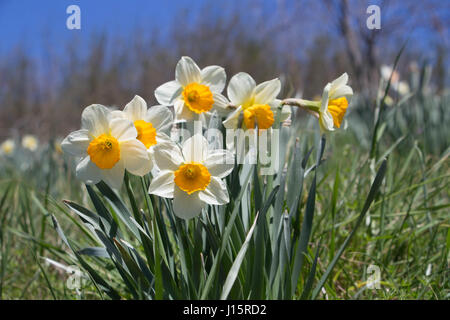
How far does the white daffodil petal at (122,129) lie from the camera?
0.74 metres

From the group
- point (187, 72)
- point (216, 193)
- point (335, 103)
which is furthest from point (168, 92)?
point (335, 103)

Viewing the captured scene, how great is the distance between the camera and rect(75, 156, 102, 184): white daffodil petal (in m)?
0.75

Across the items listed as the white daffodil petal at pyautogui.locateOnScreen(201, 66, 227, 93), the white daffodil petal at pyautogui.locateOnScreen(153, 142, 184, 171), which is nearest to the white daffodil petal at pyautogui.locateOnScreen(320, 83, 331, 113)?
the white daffodil petal at pyautogui.locateOnScreen(201, 66, 227, 93)

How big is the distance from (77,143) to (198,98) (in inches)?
10.5

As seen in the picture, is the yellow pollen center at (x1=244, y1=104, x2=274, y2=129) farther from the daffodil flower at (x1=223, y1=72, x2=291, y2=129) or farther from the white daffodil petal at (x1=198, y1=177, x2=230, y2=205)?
the white daffodil petal at (x1=198, y1=177, x2=230, y2=205)

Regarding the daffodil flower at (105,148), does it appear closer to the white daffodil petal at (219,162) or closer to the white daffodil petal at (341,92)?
the white daffodil petal at (219,162)

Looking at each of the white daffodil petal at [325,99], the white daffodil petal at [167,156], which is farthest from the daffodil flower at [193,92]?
the white daffodil petal at [325,99]

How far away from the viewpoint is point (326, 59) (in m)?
9.98

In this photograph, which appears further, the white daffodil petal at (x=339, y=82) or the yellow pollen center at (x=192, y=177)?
the white daffodil petal at (x=339, y=82)

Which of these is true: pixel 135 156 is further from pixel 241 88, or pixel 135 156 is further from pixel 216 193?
pixel 241 88

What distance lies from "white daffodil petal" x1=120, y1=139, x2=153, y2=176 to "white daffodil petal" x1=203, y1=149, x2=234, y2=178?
4.6 inches

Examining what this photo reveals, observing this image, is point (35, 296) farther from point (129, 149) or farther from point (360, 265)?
point (360, 265)

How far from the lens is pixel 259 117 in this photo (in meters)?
0.82

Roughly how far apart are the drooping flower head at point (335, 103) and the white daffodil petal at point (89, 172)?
48 centimetres
